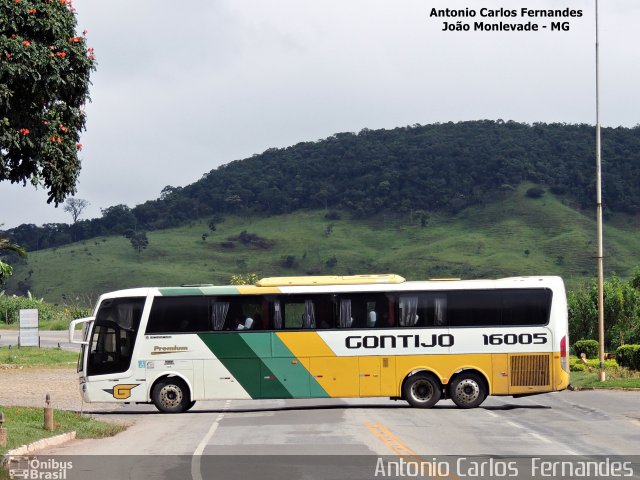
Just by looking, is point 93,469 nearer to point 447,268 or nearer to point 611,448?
point 611,448

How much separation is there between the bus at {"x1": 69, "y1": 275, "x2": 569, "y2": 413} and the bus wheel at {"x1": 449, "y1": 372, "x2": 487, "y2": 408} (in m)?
0.03

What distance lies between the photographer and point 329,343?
1284 inches

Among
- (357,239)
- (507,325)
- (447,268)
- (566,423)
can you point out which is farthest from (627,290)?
(357,239)

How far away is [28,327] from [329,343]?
3919 centimetres

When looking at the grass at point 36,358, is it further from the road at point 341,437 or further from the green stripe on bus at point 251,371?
the green stripe on bus at point 251,371

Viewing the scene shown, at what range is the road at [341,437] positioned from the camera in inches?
734

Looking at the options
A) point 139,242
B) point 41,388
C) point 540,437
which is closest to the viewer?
point 540,437

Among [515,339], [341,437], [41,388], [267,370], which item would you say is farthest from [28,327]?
[341,437]

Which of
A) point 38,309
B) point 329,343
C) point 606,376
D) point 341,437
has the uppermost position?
point 329,343

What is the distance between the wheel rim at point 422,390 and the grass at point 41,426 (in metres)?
8.98

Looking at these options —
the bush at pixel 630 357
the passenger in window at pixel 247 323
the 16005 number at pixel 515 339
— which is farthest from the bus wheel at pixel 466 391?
the bush at pixel 630 357

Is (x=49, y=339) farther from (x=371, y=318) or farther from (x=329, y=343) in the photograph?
(x=371, y=318)

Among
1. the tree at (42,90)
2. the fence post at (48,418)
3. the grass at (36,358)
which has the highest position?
the tree at (42,90)

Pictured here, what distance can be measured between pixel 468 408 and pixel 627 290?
37.7m
